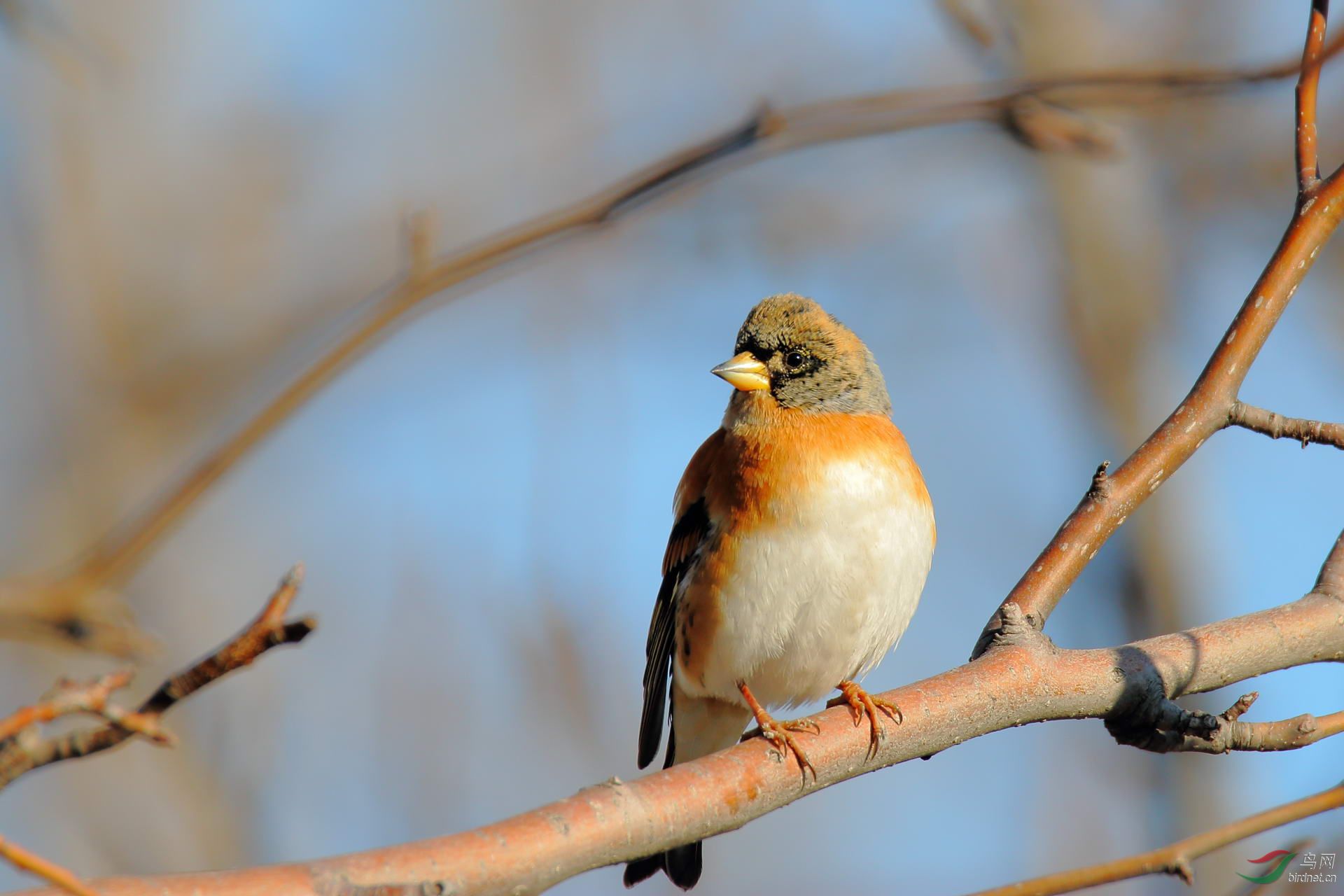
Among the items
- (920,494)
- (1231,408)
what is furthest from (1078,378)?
(1231,408)

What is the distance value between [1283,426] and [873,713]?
1.27 meters

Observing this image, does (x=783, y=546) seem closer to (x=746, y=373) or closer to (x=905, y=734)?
(x=746, y=373)

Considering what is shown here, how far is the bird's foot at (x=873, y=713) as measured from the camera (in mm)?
2854

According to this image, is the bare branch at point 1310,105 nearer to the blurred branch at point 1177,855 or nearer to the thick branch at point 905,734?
the thick branch at point 905,734

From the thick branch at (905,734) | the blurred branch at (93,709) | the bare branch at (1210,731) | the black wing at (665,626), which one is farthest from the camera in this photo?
the black wing at (665,626)

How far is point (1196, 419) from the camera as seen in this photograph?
3203mm

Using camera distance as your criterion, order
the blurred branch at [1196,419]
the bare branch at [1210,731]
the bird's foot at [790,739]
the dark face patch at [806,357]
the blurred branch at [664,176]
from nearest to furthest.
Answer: the blurred branch at [664,176]
the bare branch at [1210,731]
the bird's foot at [790,739]
the blurred branch at [1196,419]
the dark face patch at [806,357]

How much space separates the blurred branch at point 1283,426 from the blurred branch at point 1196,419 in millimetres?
31

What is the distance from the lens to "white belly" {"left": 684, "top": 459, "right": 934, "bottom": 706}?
3760 mm

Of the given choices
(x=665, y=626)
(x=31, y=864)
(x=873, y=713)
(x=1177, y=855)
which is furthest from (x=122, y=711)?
(x=665, y=626)

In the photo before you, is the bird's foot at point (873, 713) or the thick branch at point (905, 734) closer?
the thick branch at point (905, 734)

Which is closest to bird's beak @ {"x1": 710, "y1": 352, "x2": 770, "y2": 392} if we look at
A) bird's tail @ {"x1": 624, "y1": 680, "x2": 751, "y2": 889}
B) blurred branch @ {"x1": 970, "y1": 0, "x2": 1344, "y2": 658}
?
bird's tail @ {"x1": 624, "y1": 680, "x2": 751, "y2": 889}

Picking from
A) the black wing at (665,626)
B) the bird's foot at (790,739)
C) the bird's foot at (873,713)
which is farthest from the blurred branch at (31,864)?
the black wing at (665,626)

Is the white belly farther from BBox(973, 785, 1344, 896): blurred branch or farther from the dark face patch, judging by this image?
BBox(973, 785, 1344, 896): blurred branch
